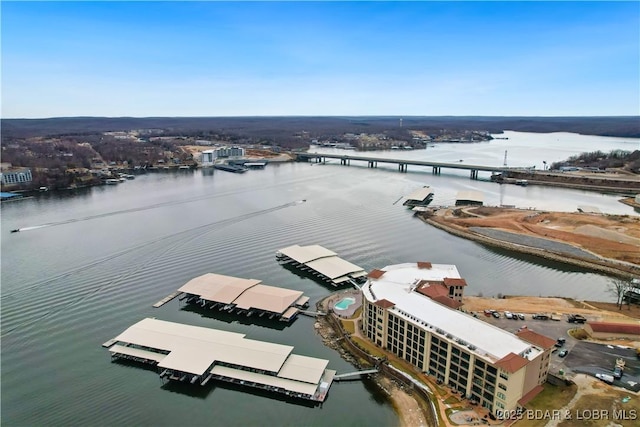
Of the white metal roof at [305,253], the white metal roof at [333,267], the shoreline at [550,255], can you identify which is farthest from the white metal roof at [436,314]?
the shoreline at [550,255]

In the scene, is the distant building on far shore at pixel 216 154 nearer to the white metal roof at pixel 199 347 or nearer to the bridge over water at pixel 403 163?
the bridge over water at pixel 403 163

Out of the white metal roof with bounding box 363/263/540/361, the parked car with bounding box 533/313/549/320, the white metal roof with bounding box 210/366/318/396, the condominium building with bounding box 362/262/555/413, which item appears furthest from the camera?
the parked car with bounding box 533/313/549/320

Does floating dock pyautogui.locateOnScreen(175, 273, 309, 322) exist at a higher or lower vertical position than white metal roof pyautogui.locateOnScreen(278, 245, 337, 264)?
lower

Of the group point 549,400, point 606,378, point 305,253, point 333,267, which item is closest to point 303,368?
point 549,400

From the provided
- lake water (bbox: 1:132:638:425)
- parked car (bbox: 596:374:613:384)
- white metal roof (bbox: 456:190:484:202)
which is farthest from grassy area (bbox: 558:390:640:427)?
white metal roof (bbox: 456:190:484:202)

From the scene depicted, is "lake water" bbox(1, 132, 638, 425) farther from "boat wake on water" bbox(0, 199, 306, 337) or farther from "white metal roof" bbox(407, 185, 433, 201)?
"white metal roof" bbox(407, 185, 433, 201)

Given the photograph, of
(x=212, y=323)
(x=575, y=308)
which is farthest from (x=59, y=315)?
(x=575, y=308)

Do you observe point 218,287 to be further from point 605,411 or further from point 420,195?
point 420,195
